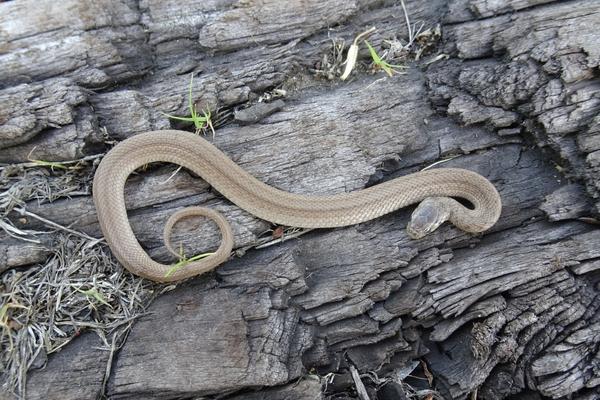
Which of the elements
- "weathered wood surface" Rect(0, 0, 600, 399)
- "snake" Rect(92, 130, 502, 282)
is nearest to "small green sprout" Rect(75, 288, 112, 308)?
"weathered wood surface" Rect(0, 0, 600, 399)

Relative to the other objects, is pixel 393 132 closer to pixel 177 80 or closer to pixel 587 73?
pixel 587 73

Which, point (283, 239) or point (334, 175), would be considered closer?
point (283, 239)

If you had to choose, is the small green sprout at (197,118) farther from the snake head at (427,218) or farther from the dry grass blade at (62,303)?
the snake head at (427,218)

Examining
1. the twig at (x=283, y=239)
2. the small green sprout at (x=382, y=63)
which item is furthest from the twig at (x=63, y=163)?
the small green sprout at (x=382, y=63)

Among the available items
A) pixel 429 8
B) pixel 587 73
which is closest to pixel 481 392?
pixel 587 73

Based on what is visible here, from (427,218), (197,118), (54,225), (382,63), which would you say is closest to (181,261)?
(54,225)

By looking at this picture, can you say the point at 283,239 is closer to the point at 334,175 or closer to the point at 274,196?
the point at 274,196
